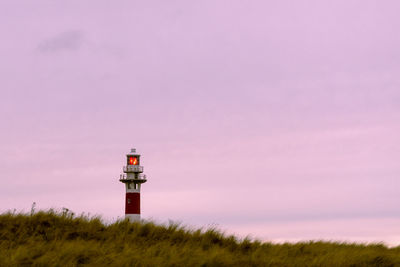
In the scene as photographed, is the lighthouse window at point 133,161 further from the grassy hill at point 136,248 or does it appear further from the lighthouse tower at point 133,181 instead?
the grassy hill at point 136,248

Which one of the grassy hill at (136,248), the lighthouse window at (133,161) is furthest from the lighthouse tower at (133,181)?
the grassy hill at (136,248)

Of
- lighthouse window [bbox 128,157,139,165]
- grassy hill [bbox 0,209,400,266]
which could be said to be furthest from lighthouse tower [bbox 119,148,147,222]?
grassy hill [bbox 0,209,400,266]

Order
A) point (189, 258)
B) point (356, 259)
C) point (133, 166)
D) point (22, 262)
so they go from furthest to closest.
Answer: point (133, 166), point (356, 259), point (189, 258), point (22, 262)

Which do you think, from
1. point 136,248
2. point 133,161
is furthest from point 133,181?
point 136,248

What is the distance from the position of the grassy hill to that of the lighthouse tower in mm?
25514

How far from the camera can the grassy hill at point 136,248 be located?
41.6ft

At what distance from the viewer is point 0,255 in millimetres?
12234

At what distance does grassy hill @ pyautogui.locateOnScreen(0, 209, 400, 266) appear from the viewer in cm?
1267

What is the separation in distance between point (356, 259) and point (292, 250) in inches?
76.1

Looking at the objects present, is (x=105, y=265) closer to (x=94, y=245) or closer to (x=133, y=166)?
(x=94, y=245)

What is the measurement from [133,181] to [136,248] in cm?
2884

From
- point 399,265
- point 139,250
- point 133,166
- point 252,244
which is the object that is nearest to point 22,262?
point 139,250

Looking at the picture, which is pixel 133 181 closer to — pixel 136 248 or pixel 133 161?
pixel 133 161

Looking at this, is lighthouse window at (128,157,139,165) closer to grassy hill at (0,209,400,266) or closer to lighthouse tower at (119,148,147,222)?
lighthouse tower at (119,148,147,222)
